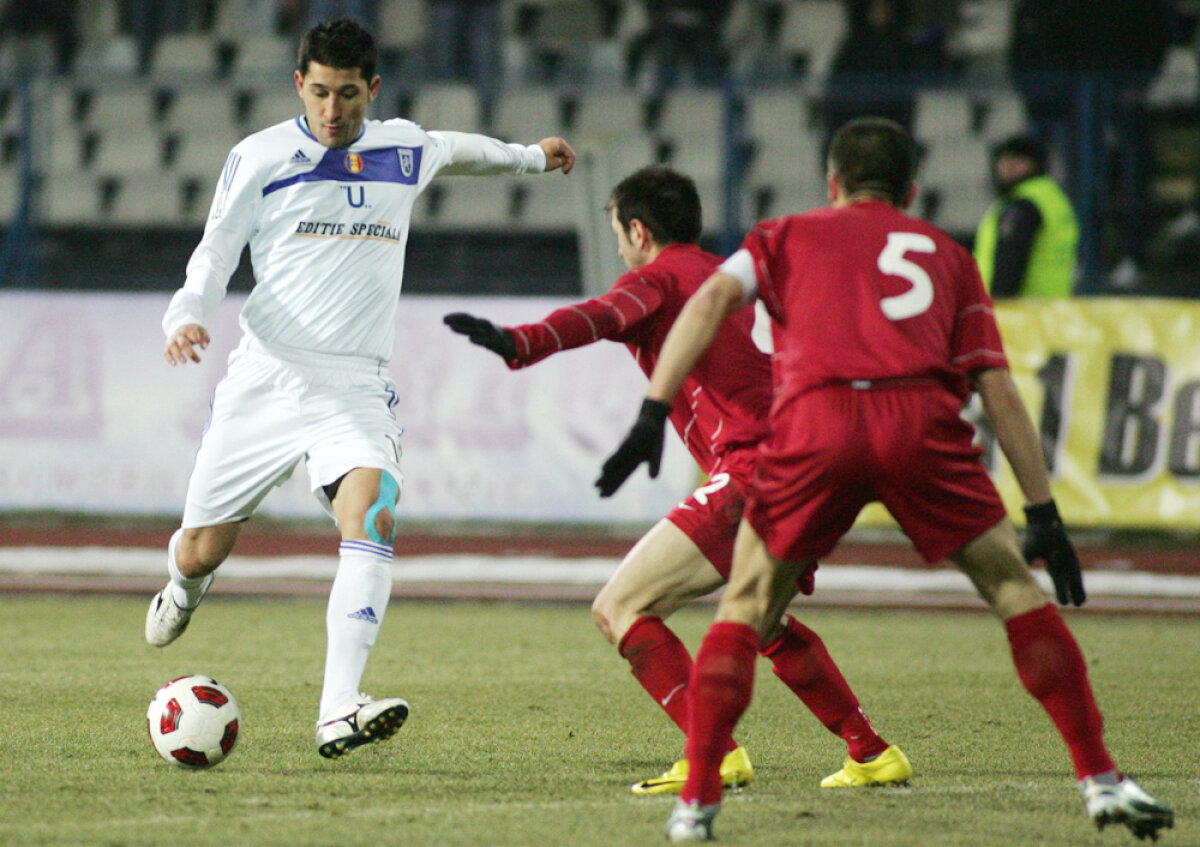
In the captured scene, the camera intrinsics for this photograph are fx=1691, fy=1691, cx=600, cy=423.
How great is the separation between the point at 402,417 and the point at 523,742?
6.63 meters

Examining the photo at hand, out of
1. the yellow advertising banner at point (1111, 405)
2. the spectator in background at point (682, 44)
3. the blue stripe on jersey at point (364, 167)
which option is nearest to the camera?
the blue stripe on jersey at point (364, 167)

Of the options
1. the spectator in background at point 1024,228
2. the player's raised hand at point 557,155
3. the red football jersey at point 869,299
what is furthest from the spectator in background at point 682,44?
the red football jersey at point 869,299

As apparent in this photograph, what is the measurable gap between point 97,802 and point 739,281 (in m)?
2.28

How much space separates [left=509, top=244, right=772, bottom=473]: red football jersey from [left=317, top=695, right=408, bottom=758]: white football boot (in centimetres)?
112

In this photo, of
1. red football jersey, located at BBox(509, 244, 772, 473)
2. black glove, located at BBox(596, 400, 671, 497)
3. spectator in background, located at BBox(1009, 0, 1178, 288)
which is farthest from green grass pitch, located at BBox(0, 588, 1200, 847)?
spectator in background, located at BBox(1009, 0, 1178, 288)

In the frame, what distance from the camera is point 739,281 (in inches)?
170

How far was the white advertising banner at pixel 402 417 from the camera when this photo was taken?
1219cm

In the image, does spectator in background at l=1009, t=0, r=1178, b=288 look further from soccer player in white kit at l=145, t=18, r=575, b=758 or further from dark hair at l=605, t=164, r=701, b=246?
soccer player in white kit at l=145, t=18, r=575, b=758

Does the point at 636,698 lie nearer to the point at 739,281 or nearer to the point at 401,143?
the point at 401,143

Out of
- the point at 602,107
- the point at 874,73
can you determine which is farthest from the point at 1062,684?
the point at 602,107

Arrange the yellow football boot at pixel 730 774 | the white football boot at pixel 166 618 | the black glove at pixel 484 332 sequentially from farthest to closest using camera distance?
the white football boot at pixel 166 618 → the yellow football boot at pixel 730 774 → the black glove at pixel 484 332

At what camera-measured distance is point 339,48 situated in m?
5.63

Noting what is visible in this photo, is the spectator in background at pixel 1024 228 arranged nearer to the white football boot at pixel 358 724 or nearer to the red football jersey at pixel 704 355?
the red football jersey at pixel 704 355

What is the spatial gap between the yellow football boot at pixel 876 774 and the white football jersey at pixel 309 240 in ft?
6.95
